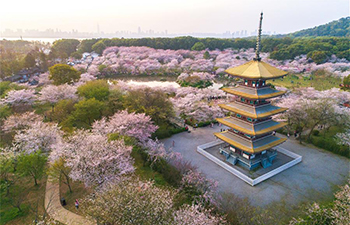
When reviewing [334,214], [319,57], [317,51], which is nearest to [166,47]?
[317,51]

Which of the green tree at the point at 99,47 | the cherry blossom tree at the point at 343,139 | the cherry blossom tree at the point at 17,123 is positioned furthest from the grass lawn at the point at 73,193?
the green tree at the point at 99,47

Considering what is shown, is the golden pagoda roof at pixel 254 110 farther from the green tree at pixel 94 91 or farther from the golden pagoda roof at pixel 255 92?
the green tree at pixel 94 91

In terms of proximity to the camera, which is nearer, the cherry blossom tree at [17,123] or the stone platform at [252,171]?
the stone platform at [252,171]

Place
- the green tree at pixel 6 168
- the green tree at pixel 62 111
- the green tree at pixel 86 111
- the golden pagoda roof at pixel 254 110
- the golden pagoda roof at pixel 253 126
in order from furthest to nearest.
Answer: the green tree at pixel 62 111
the green tree at pixel 86 111
the golden pagoda roof at pixel 253 126
the golden pagoda roof at pixel 254 110
the green tree at pixel 6 168

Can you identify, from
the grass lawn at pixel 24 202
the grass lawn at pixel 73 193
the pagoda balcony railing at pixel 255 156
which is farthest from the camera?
the pagoda balcony railing at pixel 255 156

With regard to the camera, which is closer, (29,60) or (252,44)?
(29,60)

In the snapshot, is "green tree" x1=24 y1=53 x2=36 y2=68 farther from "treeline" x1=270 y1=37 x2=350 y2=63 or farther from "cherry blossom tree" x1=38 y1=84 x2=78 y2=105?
"treeline" x1=270 y1=37 x2=350 y2=63

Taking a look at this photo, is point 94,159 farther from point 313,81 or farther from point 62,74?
point 313,81
